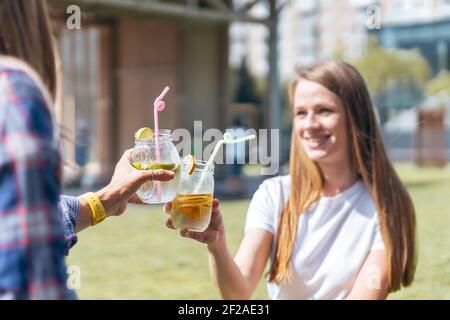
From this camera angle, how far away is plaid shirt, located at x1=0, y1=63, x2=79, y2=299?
26.5 inches

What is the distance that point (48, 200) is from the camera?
2.26 ft

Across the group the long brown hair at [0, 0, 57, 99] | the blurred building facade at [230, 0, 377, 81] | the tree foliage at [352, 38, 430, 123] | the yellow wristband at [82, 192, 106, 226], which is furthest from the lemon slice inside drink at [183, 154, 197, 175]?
the blurred building facade at [230, 0, 377, 81]

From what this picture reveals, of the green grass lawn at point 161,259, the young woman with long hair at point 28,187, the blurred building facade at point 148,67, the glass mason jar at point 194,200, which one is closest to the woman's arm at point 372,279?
the glass mason jar at point 194,200

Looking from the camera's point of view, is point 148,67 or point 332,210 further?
point 148,67

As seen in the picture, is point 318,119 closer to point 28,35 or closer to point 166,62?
point 28,35

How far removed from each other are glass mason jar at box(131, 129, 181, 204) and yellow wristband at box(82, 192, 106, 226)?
0.12 m

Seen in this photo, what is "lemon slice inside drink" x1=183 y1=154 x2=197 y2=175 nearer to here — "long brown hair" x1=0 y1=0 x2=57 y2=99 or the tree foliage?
"long brown hair" x1=0 y1=0 x2=57 y2=99

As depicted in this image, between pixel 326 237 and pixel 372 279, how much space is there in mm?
118

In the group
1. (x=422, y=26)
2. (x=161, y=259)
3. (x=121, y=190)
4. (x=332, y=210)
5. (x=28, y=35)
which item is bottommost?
(x=161, y=259)

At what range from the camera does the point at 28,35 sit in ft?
2.43

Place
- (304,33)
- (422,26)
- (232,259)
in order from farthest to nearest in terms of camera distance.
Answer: (304,33) < (422,26) < (232,259)

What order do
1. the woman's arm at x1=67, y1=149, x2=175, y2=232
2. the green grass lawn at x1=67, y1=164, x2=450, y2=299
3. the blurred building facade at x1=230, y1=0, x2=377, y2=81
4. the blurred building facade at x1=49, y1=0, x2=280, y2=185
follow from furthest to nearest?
the blurred building facade at x1=230, y1=0, x2=377, y2=81
the blurred building facade at x1=49, y1=0, x2=280, y2=185
the green grass lawn at x1=67, y1=164, x2=450, y2=299
the woman's arm at x1=67, y1=149, x2=175, y2=232

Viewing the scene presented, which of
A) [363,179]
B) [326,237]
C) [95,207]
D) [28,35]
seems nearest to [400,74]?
[363,179]
